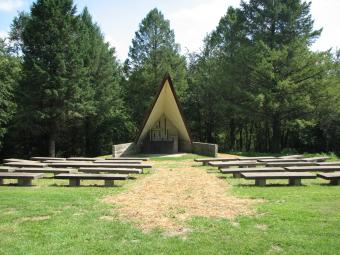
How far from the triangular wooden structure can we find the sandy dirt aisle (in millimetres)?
9869

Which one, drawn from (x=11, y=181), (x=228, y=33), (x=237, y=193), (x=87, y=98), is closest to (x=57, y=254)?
(x=237, y=193)

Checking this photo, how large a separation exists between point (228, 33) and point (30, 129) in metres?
17.0

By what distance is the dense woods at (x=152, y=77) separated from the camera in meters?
23.2

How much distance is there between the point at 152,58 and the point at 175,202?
83.3 ft

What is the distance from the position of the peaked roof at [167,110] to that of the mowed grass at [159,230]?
12.1m

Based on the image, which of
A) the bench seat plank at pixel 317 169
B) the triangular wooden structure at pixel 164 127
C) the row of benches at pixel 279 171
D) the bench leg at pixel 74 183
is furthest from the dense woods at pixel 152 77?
the bench leg at pixel 74 183

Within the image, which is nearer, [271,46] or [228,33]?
[271,46]

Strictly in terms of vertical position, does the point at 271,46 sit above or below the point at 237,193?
above

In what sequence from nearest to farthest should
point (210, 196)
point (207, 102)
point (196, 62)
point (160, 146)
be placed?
1. point (210, 196)
2. point (160, 146)
3. point (207, 102)
4. point (196, 62)

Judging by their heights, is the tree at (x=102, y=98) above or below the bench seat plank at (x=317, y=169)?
above

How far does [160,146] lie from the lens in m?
23.3

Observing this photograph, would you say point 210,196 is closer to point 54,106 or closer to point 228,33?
point 54,106

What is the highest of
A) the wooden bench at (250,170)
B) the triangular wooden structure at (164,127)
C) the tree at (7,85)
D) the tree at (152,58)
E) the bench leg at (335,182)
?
the tree at (152,58)

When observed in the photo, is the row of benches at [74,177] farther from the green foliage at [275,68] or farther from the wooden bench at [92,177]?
the green foliage at [275,68]
